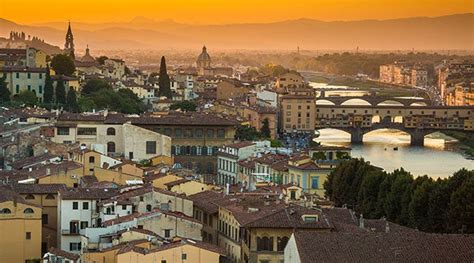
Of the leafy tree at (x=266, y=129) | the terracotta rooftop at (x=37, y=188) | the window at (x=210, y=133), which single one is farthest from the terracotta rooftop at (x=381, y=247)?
the leafy tree at (x=266, y=129)

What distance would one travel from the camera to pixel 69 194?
69.6 feet

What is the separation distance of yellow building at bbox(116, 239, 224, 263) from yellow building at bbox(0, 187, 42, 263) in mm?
2823

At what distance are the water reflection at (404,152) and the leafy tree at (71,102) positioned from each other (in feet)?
30.1

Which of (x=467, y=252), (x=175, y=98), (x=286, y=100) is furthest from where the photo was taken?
(x=286, y=100)

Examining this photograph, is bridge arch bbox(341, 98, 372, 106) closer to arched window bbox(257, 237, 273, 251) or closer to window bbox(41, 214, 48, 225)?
window bbox(41, 214, 48, 225)

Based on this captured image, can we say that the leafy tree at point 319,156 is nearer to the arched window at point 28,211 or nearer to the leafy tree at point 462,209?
the leafy tree at point 462,209

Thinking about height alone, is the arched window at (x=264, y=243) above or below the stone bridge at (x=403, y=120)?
above

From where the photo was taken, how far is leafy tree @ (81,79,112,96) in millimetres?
46894

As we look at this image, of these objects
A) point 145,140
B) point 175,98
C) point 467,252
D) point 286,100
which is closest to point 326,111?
point 286,100

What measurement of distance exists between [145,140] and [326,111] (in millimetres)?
36231

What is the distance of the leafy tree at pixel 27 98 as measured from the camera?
40125 millimetres

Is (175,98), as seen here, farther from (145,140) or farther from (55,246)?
(55,246)

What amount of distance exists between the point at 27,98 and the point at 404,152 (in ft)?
59.9

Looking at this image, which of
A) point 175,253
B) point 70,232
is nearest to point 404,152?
point 70,232
